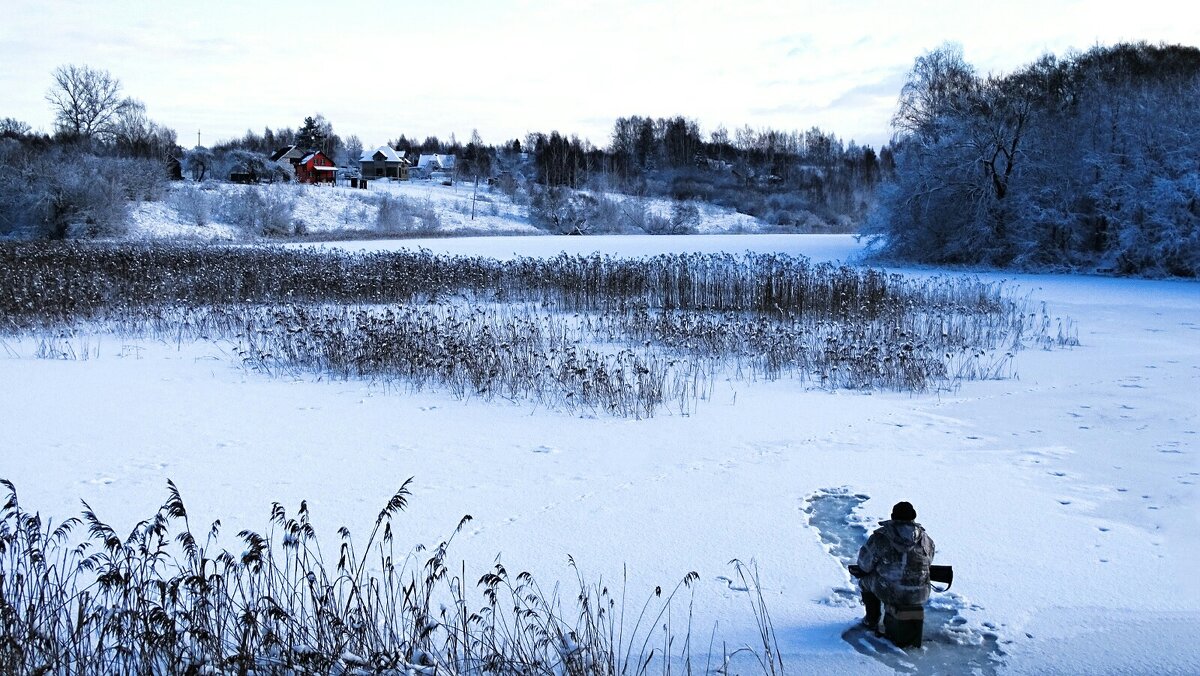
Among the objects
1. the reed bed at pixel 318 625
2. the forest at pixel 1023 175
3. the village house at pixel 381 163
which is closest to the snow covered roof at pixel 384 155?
the village house at pixel 381 163

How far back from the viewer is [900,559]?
3492 millimetres

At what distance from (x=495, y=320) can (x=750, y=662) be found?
1055cm

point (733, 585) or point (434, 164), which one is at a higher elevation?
point (434, 164)

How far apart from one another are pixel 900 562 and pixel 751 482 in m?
2.47

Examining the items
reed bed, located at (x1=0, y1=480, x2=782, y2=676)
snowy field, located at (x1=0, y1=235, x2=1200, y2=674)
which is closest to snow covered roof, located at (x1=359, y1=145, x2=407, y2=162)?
snowy field, located at (x1=0, y1=235, x2=1200, y2=674)

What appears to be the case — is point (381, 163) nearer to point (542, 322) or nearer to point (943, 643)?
point (542, 322)

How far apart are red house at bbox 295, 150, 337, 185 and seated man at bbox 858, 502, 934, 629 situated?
258ft

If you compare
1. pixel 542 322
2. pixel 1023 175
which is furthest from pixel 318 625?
pixel 1023 175

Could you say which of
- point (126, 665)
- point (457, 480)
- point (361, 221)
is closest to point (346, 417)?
point (457, 480)

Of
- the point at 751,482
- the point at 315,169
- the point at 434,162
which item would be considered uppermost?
the point at 434,162

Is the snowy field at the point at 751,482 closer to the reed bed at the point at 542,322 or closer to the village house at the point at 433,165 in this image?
the reed bed at the point at 542,322

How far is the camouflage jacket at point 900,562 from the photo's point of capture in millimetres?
3480

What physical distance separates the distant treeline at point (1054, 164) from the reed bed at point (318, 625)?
2684 centimetres

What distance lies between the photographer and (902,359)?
9297 mm
